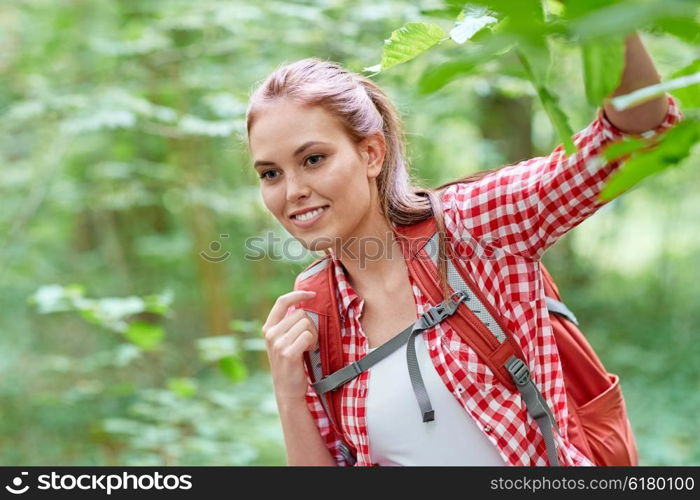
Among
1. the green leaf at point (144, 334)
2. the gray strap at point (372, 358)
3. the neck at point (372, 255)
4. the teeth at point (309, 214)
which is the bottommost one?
the gray strap at point (372, 358)

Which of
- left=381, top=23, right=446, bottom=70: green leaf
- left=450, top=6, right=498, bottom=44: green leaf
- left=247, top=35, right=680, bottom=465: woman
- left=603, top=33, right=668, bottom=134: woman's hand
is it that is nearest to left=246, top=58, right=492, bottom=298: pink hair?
left=247, top=35, right=680, bottom=465: woman

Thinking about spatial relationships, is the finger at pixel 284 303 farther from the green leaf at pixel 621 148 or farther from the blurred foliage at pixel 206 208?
the green leaf at pixel 621 148

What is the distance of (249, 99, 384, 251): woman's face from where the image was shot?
1.69 metres

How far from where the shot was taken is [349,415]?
167 centimetres

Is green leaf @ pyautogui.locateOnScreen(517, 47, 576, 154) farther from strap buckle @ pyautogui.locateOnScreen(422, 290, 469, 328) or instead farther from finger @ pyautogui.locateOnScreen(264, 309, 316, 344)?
finger @ pyautogui.locateOnScreen(264, 309, 316, 344)

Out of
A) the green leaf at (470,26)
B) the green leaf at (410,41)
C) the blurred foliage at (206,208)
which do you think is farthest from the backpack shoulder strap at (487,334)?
the green leaf at (470,26)

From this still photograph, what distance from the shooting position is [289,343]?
1.70 meters

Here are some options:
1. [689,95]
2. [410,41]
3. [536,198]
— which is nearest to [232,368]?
[536,198]

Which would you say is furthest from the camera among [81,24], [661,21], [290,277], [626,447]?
[290,277]

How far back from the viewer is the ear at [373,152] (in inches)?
72.1

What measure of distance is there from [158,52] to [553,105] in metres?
5.24

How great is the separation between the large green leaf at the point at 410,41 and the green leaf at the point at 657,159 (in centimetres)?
Answer: 46
